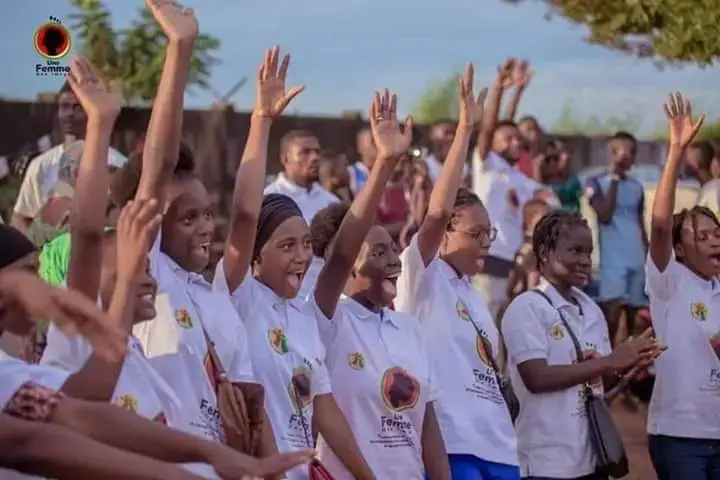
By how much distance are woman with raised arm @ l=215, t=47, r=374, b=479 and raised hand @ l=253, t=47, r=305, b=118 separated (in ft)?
0.12

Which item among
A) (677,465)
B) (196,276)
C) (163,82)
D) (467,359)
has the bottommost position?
(677,465)

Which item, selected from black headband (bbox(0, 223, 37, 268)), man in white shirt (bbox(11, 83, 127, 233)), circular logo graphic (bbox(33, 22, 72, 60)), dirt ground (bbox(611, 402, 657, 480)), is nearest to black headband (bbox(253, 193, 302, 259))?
black headband (bbox(0, 223, 37, 268))

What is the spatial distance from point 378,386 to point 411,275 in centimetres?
66

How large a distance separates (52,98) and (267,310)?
6.50 metres

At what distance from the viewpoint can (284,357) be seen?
509 cm

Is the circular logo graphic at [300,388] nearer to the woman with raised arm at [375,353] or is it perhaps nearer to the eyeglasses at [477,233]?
the woman with raised arm at [375,353]

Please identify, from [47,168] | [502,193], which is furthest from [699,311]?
Answer: [502,193]

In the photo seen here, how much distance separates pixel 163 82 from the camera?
4.78 meters

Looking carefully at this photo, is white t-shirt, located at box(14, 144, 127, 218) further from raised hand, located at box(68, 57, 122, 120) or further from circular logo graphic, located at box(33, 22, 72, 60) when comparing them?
raised hand, located at box(68, 57, 122, 120)

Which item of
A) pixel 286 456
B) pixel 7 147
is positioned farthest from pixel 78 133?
pixel 286 456

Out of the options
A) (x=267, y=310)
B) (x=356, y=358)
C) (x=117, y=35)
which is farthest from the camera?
(x=117, y=35)

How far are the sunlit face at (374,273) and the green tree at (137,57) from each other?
22.9 ft

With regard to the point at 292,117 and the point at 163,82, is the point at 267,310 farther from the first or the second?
the point at 292,117

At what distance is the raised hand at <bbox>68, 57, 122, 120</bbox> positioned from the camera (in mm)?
4547
